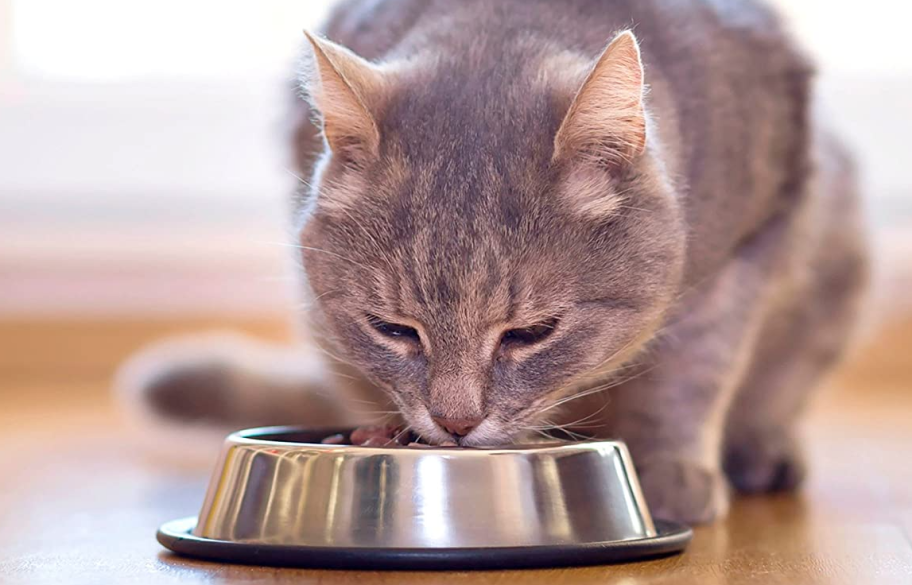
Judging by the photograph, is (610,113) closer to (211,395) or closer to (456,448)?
(456,448)

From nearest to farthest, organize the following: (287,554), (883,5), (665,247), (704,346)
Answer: (287,554), (665,247), (704,346), (883,5)

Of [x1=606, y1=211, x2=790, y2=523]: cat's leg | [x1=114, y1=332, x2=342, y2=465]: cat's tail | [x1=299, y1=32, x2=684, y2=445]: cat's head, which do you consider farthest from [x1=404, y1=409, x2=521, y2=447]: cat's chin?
[x1=114, y1=332, x2=342, y2=465]: cat's tail

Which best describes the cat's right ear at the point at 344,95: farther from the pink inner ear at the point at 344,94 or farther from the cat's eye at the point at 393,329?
the cat's eye at the point at 393,329

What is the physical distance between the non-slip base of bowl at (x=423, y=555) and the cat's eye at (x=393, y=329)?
0.29 metres

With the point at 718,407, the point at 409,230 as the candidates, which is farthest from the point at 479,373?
the point at 718,407

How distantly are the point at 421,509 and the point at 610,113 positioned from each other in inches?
19.0

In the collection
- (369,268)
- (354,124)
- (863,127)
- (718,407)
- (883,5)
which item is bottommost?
(718,407)

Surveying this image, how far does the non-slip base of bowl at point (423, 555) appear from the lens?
1.25 m

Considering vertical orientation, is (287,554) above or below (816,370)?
below

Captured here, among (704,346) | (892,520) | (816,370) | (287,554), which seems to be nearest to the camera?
(287,554)

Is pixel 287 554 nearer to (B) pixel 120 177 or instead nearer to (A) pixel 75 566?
(A) pixel 75 566

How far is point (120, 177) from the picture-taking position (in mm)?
3635

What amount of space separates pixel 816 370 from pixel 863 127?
1593mm

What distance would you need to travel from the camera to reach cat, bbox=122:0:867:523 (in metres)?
1.41
